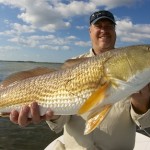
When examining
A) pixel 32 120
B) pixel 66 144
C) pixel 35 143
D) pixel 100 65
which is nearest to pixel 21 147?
pixel 35 143

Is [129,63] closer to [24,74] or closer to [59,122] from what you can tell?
[24,74]

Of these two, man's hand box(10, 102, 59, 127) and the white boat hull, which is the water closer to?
the white boat hull

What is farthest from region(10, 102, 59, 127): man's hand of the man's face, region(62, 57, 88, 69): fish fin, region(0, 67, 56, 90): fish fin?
the man's face

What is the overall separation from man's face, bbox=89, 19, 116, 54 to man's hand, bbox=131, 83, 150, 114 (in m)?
1.43

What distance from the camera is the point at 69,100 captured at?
3.79 meters

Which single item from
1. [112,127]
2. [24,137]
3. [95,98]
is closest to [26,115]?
[95,98]

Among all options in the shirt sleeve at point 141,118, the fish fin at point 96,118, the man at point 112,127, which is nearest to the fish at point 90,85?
the fish fin at point 96,118

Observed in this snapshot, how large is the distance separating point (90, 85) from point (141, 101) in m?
1.10

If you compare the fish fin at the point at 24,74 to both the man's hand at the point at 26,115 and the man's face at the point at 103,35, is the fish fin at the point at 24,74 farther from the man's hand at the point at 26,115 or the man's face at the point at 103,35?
the man's face at the point at 103,35

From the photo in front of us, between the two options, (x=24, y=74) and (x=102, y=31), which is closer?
(x=24, y=74)

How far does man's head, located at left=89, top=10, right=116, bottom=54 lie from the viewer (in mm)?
5723

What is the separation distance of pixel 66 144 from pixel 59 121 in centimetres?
48

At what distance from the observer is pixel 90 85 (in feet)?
11.8

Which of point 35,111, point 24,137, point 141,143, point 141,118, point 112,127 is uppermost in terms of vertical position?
point 35,111
